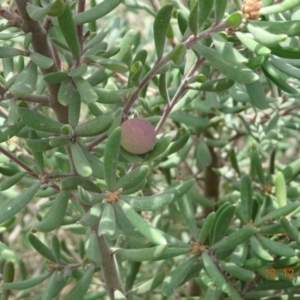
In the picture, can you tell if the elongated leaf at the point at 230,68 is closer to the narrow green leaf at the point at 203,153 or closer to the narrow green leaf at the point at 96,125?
the narrow green leaf at the point at 96,125

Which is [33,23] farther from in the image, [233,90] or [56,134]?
[233,90]

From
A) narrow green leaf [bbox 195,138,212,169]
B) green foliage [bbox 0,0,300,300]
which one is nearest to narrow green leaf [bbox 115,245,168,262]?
green foliage [bbox 0,0,300,300]

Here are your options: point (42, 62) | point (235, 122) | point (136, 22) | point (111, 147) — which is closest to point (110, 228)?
point (111, 147)

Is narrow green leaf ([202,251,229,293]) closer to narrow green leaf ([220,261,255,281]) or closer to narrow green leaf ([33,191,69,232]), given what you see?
narrow green leaf ([220,261,255,281])

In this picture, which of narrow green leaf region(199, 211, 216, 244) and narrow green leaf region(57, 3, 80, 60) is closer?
narrow green leaf region(57, 3, 80, 60)

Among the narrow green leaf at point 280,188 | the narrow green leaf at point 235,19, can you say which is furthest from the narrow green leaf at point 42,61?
the narrow green leaf at point 280,188

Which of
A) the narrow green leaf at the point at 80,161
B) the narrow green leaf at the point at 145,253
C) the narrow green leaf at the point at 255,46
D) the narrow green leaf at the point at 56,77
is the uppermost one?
the narrow green leaf at the point at 255,46
